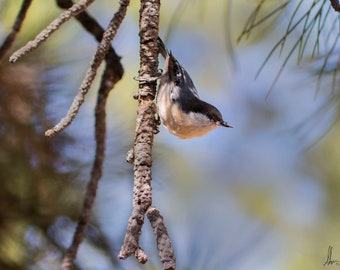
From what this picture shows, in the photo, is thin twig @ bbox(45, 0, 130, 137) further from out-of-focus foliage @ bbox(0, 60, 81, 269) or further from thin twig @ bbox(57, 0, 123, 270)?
out-of-focus foliage @ bbox(0, 60, 81, 269)

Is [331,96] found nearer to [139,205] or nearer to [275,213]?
[139,205]

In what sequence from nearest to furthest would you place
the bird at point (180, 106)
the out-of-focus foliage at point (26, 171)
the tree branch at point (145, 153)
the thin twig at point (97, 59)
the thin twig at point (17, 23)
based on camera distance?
the tree branch at point (145, 153) < the thin twig at point (97, 59) < the thin twig at point (17, 23) < the out-of-focus foliage at point (26, 171) < the bird at point (180, 106)

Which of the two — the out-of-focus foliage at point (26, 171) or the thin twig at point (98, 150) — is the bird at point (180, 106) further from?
the thin twig at point (98, 150)

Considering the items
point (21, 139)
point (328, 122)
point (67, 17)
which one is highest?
point (67, 17)

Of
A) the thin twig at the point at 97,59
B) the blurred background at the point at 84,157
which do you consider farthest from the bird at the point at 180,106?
the thin twig at the point at 97,59

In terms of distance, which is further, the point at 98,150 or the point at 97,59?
the point at 98,150

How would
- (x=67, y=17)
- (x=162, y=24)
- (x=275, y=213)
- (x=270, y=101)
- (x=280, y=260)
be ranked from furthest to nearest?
(x=270, y=101) < (x=275, y=213) < (x=162, y=24) < (x=280, y=260) < (x=67, y=17)

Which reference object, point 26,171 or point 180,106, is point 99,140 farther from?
point 180,106

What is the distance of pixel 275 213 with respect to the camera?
6.31 ft

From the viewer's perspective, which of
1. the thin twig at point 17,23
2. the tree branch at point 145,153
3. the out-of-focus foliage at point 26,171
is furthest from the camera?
the out-of-focus foliage at point 26,171

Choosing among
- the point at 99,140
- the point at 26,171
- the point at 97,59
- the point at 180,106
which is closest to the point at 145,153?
the point at 97,59

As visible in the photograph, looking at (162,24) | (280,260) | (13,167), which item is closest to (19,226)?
(13,167)

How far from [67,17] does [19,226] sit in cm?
53

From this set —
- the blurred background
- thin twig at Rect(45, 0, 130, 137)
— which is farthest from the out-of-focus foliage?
thin twig at Rect(45, 0, 130, 137)
